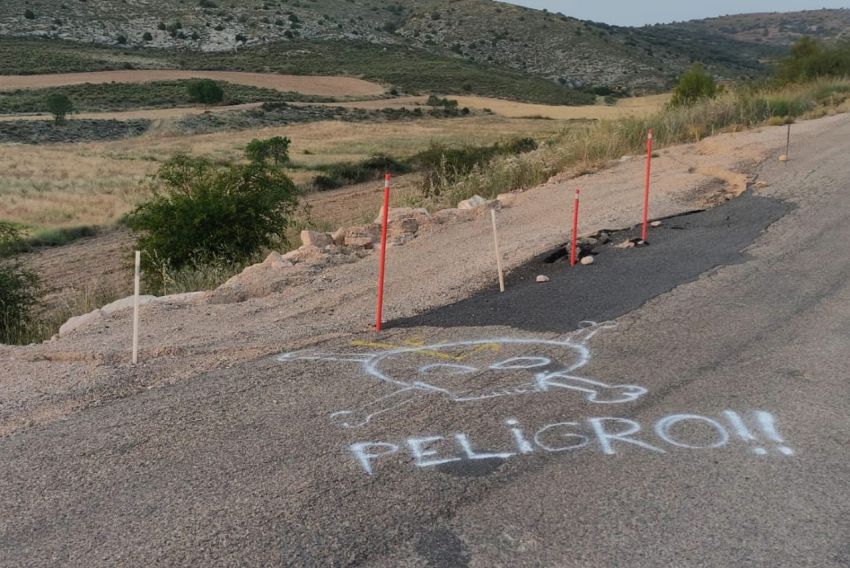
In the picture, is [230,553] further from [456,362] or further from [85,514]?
[456,362]

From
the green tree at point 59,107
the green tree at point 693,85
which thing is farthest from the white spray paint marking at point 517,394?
the green tree at point 59,107

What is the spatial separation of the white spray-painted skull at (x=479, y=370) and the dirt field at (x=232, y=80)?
69.8 meters

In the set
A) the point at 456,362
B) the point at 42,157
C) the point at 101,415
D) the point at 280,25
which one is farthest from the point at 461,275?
the point at 280,25

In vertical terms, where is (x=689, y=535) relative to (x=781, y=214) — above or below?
below

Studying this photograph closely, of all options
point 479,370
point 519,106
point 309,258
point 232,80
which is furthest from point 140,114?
point 479,370

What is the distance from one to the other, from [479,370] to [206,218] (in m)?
11.0

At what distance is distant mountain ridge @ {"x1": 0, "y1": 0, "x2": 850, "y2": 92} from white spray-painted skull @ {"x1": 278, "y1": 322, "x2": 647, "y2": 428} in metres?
91.9

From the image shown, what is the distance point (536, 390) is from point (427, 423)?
97cm

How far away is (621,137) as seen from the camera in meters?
20.9

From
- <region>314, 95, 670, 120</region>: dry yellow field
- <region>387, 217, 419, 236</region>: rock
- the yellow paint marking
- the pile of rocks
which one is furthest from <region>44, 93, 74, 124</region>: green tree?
the yellow paint marking

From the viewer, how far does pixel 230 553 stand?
13.6ft

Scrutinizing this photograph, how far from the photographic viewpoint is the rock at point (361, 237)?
13102 millimetres

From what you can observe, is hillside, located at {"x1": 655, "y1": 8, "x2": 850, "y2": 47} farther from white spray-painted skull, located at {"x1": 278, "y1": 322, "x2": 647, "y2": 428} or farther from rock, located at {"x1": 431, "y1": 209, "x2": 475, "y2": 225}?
white spray-painted skull, located at {"x1": 278, "y1": 322, "x2": 647, "y2": 428}

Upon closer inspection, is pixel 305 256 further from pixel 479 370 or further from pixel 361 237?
pixel 479 370
